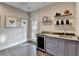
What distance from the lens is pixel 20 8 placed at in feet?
8.95

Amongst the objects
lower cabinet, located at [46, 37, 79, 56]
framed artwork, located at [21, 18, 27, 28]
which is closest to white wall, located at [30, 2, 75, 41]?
framed artwork, located at [21, 18, 27, 28]

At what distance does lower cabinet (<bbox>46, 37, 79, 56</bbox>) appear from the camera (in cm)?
227

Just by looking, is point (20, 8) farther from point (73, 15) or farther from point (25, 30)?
point (73, 15)

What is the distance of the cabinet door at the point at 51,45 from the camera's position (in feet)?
9.62

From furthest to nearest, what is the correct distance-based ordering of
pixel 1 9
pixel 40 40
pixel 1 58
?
pixel 40 40 < pixel 1 9 < pixel 1 58

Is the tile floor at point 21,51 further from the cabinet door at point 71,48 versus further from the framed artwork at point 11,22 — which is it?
the cabinet door at point 71,48

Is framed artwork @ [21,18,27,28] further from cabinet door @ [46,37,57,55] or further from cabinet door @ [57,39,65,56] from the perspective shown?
cabinet door @ [57,39,65,56]

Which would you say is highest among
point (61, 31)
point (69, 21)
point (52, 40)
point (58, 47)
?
point (69, 21)

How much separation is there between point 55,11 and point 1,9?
1726 mm

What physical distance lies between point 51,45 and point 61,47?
1.69 feet

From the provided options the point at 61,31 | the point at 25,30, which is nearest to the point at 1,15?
the point at 25,30

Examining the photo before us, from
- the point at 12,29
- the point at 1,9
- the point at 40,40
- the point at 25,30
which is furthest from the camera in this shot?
the point at 40,40

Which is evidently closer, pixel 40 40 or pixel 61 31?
pixel 61 31

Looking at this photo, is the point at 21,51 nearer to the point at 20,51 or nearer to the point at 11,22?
the point at 20,51
